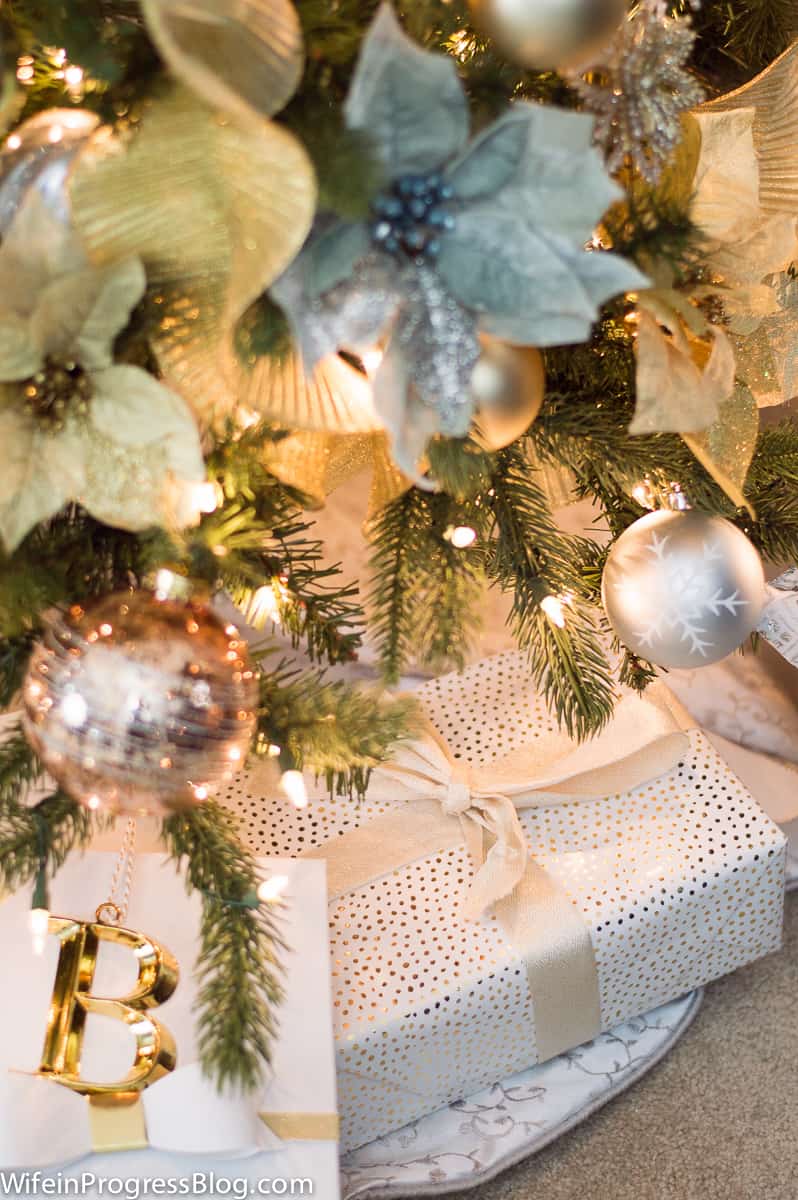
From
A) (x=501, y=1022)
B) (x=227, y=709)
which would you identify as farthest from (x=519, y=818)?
(x=227, y=709)

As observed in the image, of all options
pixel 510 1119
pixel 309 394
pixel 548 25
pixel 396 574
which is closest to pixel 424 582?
pixel 396 574

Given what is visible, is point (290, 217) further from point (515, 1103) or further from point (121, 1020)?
point (515, 1103)

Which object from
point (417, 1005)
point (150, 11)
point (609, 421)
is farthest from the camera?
point (417, 1005)

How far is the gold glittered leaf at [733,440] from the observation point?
46 centimetres

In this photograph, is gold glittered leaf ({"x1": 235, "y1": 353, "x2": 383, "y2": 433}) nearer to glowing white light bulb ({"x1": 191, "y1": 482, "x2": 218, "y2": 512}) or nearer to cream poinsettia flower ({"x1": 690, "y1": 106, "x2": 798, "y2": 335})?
glowing white light bulb ({"x1": 191, "y1": 482, "x2": 218, "y2": 512})

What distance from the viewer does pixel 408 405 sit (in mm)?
351

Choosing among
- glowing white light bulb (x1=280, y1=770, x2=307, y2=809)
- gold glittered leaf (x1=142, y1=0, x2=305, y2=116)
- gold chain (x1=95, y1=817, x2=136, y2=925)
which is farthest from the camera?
gold chain (x1=95, y1=817, x2=136, y2=925)

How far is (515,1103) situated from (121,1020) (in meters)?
0.31

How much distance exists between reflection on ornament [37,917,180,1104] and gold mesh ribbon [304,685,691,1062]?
0.14 metres

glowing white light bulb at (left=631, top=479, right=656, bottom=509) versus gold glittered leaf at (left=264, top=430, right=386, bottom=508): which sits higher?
gold glittered leaf at (left=264, top=430, right=386, bottom=508)

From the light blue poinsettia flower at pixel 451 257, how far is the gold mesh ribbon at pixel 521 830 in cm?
33

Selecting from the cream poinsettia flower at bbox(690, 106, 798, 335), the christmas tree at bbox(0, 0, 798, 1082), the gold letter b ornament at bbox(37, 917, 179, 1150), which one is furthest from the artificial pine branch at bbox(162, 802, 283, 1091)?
the cream poinsettia flower at bbox(690, 106, 798, 335)

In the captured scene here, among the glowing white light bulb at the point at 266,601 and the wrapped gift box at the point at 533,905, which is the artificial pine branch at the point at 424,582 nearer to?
the glowing white light bulb at the point at 266,601

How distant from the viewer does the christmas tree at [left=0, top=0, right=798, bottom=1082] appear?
12.3 inches
